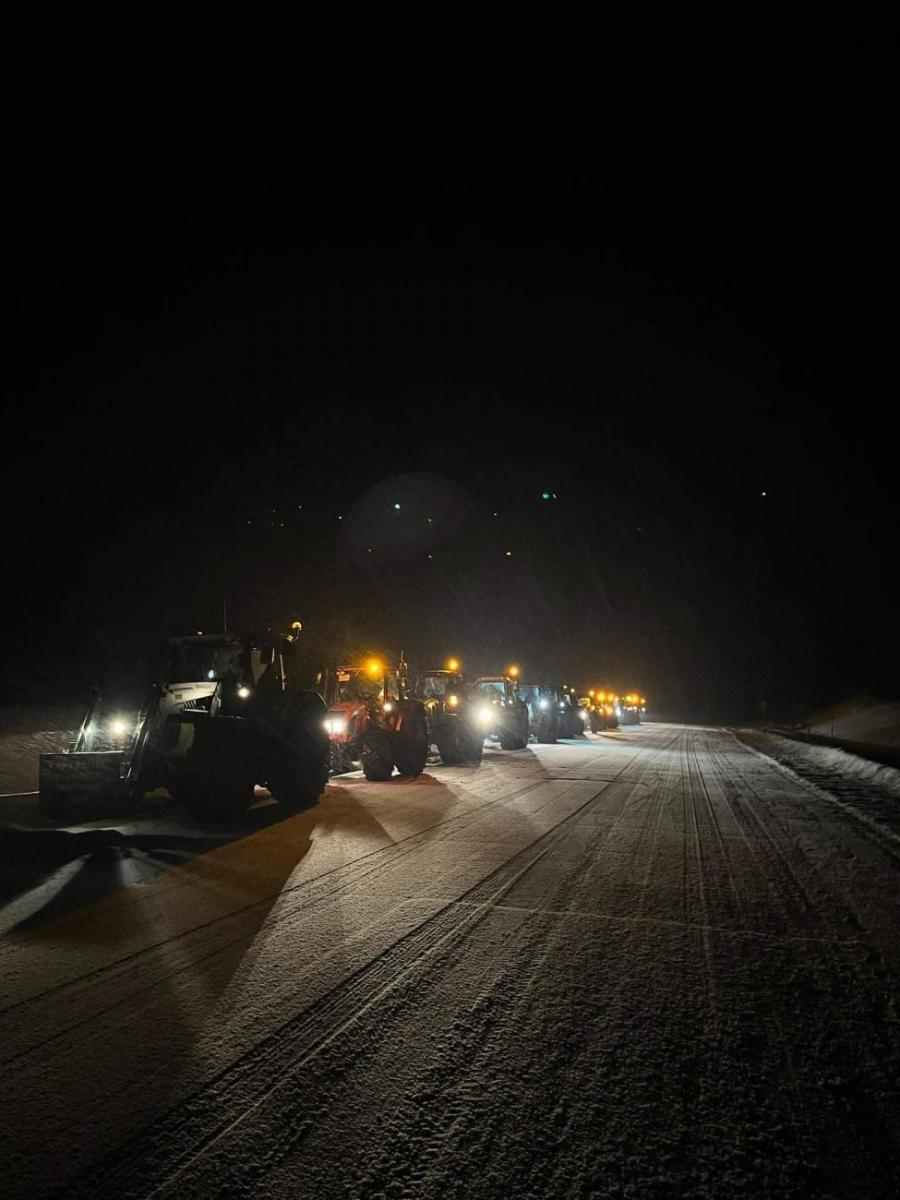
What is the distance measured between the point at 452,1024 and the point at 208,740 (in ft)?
21.2

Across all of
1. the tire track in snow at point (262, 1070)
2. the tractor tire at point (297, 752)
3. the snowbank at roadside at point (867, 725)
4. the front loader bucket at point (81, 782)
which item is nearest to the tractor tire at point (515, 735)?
the tractor tire at point (297, 752)

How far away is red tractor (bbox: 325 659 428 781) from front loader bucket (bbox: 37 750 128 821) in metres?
6.00

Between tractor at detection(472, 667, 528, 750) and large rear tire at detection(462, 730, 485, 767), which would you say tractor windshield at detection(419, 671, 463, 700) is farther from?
tractor at detection(472, 667, 528, 750)

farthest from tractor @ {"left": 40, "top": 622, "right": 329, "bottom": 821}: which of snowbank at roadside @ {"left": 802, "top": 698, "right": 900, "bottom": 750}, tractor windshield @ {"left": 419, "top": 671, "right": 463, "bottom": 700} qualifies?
snowbank at roadside @ {"left": 802, "top": 698, "right": 900, "bottom": 750}

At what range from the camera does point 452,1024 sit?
151 inches

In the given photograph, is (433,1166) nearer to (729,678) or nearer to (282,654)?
(282,654)

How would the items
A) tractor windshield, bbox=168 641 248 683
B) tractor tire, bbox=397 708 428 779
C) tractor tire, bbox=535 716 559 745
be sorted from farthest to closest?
1. tractor tire, bbox=535 716 559 745
2. tractor tire, bbox=397 708 428 779
3. tractor windshield, bbox=168 641 248 683

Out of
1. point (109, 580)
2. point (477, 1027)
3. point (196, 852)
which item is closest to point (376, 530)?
point (109, 580)

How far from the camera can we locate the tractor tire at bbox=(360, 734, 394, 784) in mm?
15211

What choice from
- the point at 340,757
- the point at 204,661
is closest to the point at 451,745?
the point at 340,757

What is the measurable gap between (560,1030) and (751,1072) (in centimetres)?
90

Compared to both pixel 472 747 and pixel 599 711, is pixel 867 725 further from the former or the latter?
pixel 472 747

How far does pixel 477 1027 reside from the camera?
3820 mm

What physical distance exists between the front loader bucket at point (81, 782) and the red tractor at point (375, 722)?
6.00 m
